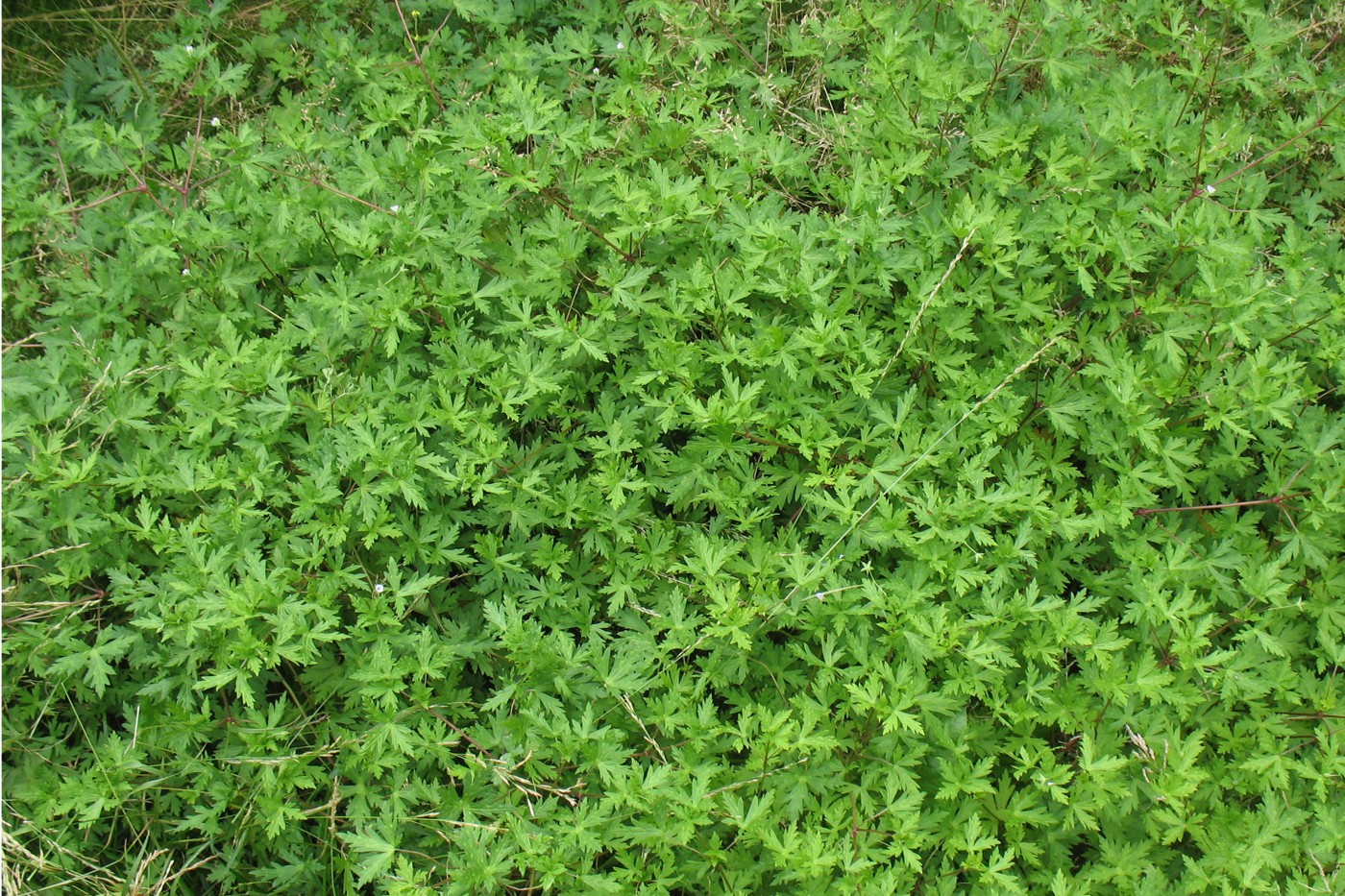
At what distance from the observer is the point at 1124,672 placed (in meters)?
3.39

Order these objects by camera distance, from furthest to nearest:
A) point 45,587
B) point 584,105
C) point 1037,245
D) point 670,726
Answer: point 584,105
point 1037,245
point 45,587
point 670,726

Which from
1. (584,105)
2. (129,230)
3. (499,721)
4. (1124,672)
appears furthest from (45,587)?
(1124,672)

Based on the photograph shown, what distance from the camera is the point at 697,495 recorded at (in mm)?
3588

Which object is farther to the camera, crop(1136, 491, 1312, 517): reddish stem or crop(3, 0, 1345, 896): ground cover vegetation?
crop(1136, 491, 1312, 517): reddish stem

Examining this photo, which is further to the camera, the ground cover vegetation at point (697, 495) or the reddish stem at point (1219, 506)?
the reddish stem at point (1219, 506)

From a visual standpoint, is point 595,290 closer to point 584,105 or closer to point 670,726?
point 584,105

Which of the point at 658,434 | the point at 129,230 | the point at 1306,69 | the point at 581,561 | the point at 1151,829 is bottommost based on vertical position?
the point at 1151,829

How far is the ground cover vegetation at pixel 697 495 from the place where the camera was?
10.7ft

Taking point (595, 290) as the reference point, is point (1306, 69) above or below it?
above

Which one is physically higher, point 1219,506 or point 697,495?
point 1219,506

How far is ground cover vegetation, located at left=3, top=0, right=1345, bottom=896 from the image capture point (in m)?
3.25

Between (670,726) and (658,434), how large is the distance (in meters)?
1.07

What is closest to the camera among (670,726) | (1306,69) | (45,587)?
(670,726)

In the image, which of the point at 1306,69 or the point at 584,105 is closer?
the point at 1306,69
